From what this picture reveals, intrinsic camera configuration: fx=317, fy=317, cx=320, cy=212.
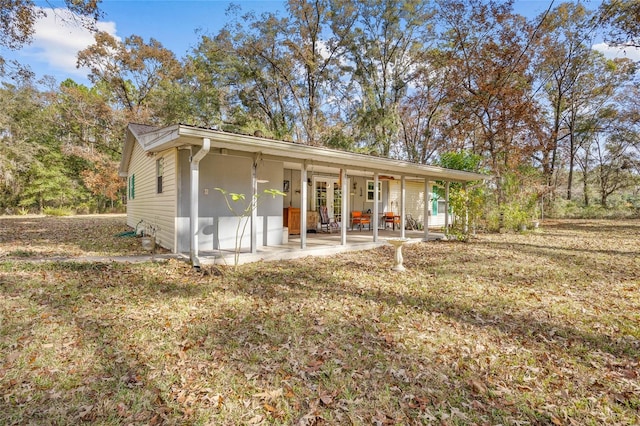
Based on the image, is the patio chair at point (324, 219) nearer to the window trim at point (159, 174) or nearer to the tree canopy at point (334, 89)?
the window trim at point (159, 174)

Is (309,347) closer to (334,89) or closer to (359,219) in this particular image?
(359,219)

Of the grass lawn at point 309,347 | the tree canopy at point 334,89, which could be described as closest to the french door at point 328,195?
the grass lawn at point 309,347

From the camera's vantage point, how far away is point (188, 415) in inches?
94.0

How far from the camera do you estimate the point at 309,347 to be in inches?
135

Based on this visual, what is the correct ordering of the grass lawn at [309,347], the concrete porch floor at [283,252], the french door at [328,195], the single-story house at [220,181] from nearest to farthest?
the grass lawn at [309,347]
the single-story house at [220,181]
the concrete porch floor at [283,252]
the french door at [328,195]

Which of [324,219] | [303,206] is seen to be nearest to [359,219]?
[324,219]

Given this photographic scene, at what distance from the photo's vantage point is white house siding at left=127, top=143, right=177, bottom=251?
727 cm

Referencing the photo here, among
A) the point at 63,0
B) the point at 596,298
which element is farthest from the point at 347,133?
the point at 596,298

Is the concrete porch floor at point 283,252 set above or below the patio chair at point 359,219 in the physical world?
below

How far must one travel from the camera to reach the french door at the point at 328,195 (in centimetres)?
1273

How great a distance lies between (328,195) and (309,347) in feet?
32.5

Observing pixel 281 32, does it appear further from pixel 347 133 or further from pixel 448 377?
pixel 448 377

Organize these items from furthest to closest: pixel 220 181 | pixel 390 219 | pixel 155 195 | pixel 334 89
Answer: pixel 334 89 → pixel 390 219 → pixel 155 195 → pixel 220 181

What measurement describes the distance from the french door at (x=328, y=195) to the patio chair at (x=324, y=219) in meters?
0.26
